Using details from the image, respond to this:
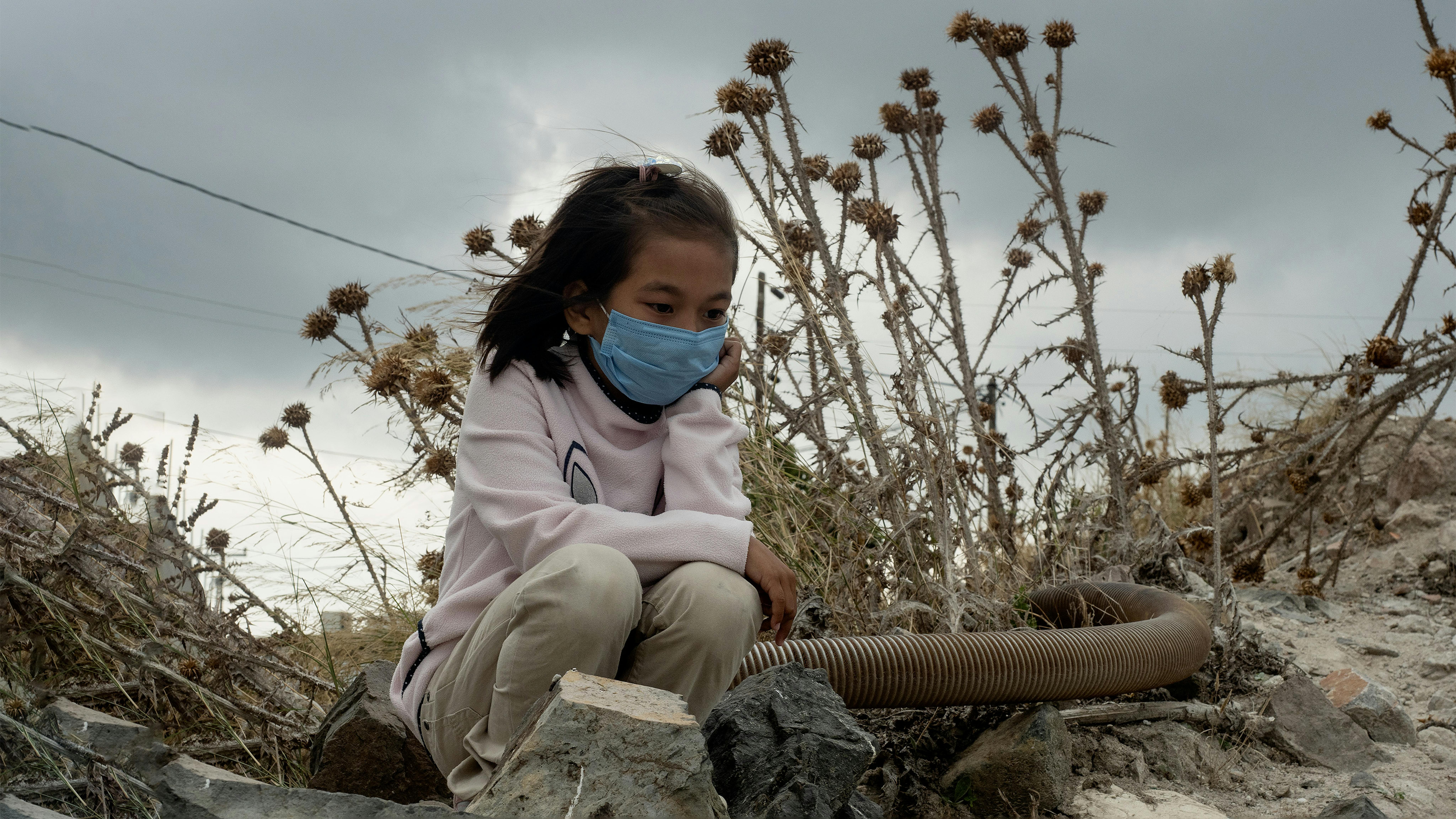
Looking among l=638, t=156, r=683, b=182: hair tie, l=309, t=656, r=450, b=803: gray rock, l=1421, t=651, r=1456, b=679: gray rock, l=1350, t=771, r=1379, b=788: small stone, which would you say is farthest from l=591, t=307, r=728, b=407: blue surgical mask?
l=1421, t=651, r=1456, b=679: gray rock

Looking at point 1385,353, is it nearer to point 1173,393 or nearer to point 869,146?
point 1173,393

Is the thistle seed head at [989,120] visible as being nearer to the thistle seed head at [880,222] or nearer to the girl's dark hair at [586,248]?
the thistle seed head at [880,222]

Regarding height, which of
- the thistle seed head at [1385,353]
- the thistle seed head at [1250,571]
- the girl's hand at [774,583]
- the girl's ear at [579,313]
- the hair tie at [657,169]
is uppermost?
the thistle seed head at [1385,353]

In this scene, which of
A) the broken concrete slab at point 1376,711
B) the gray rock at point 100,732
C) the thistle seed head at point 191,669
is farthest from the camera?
the broken concrete slab at point 1376,711

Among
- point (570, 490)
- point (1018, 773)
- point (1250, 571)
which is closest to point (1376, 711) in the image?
point (1250, 571)

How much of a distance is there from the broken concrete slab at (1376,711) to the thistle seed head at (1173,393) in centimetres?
144

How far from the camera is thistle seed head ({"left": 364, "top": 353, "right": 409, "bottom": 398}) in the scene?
14.3 feet

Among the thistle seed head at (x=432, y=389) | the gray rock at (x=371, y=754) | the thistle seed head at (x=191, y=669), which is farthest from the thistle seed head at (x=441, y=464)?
the gray rock at (x=371, y=754)

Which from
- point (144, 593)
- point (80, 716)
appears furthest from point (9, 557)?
point (80, 716)

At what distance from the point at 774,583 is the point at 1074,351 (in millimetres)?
3518

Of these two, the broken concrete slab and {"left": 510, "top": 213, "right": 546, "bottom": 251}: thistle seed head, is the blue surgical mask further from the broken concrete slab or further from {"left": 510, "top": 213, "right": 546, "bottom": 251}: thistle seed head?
the broken concrete slab

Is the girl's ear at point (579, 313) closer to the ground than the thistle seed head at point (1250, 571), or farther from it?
farther from it

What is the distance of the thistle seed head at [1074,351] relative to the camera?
528 cm

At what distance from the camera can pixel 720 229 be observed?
258 centimetres
